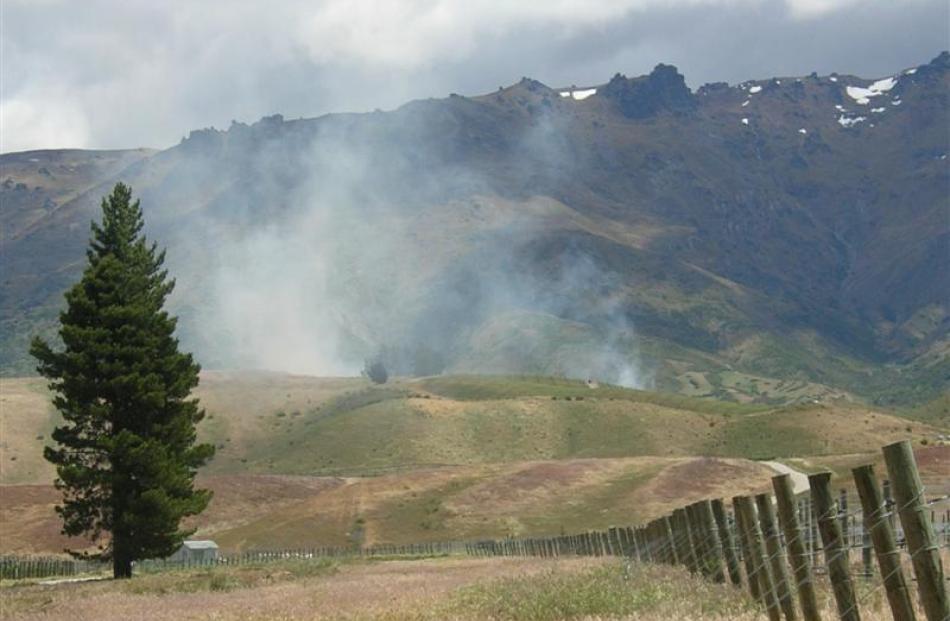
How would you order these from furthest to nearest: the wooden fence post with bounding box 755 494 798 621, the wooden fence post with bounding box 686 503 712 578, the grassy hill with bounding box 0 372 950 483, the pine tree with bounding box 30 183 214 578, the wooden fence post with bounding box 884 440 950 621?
the grassy hill with bounding box 0 372 950 483 < the pine tree with bounding box 30 183 214 578 < the wooden fence post with bounding box 686 503 712 578 < the wooden fence post with bounding box 755 494 798 621 < the wooden fence post with bounding box 884 440 950 621

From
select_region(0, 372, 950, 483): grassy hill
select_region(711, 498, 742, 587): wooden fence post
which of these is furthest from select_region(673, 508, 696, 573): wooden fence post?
select_region(0, 372, 950, 483): grassy hill

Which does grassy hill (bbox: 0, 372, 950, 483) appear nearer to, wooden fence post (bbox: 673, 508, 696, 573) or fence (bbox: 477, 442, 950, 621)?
wooden fence post (bbox: 673, 508, 696, 573)

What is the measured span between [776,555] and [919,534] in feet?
16.7

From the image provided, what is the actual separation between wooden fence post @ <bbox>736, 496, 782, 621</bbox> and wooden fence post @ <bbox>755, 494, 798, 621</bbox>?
0.81 feet

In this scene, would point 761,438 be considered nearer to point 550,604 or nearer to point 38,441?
point 38,441

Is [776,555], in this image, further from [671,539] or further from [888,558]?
[671,539]

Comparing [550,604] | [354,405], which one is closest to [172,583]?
[550,604]

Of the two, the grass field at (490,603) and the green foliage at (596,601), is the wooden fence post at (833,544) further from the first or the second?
the green foliage at (596,601)

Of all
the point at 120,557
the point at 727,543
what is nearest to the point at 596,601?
the point at 727,543

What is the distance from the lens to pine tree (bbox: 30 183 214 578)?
41.6m

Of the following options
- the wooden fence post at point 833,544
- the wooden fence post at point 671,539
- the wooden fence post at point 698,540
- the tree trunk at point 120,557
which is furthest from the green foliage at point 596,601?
the tree trunk at point 120,557

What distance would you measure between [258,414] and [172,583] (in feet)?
509

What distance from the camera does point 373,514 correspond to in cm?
9569

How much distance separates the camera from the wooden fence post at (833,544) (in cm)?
1148
